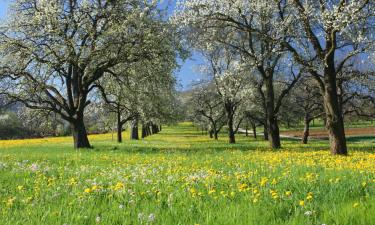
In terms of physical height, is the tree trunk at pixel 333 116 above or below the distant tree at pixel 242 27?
below

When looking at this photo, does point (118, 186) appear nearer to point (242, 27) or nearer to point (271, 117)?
point (242, 27)

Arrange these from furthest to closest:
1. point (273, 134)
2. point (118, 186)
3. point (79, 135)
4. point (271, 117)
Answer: point (271, 117) < point (79, 135) < point (273, 134) < point (118, 186)

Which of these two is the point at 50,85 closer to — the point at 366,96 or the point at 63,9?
the point at 63,9

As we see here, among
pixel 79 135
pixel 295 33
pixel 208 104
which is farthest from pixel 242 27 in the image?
pixel 208 104

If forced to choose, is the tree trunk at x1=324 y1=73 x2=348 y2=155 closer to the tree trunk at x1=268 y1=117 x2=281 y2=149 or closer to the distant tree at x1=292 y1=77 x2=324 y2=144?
the tree trunk at x1=268 y1=117 x2=281 y2=149

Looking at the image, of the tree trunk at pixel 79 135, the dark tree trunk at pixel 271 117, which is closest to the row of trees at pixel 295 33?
the dark tree trunk at pixel 271 117

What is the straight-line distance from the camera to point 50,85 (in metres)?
31.4

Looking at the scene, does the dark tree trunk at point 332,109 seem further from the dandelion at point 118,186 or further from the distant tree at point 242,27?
the dandelion at point 118,186

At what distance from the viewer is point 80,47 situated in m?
28.1

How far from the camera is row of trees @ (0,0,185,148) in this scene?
2830 centimetres

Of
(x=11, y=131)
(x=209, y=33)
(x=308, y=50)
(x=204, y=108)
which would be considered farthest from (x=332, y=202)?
(x=11, y=131)

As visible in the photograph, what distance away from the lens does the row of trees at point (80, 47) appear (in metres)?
28.3

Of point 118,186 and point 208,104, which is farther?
point 208,104

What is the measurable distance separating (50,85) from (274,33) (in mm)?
16260
